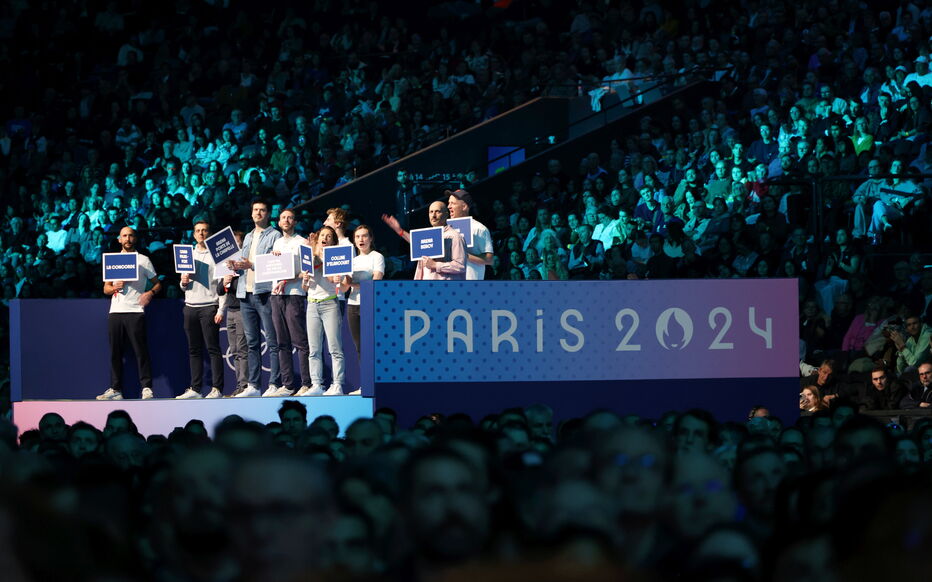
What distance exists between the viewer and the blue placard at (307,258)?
13.1 metres

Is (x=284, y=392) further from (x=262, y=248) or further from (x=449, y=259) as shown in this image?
(x=449, y=259)

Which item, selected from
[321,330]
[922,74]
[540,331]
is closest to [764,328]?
[540,331]

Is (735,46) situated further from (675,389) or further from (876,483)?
(876,483)

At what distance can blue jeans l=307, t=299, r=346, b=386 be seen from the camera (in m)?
13.2

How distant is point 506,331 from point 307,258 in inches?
96.3

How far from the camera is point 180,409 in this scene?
13367 millimetres

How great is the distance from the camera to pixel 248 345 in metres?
13.7

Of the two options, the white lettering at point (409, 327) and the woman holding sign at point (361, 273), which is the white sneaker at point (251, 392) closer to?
the woman holding sign at point (361, 273)

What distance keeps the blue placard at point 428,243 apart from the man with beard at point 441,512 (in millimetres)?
7867

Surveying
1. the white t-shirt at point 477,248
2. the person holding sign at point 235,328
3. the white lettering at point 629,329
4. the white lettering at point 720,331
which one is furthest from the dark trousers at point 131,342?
the white lettering at point 720,331

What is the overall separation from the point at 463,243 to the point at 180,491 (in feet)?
27.0

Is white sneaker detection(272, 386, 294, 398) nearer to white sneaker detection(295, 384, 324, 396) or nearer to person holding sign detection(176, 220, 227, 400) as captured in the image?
white sneaker detection(295, 384, 324, 396)

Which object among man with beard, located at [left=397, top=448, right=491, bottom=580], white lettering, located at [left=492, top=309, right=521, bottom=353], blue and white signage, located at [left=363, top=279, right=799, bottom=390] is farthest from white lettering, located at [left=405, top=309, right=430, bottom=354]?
man with beard, located at [left=397, top=448, right=491, bottom=580]

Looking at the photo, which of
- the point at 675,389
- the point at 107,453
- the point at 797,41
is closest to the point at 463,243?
the point at 675,389
